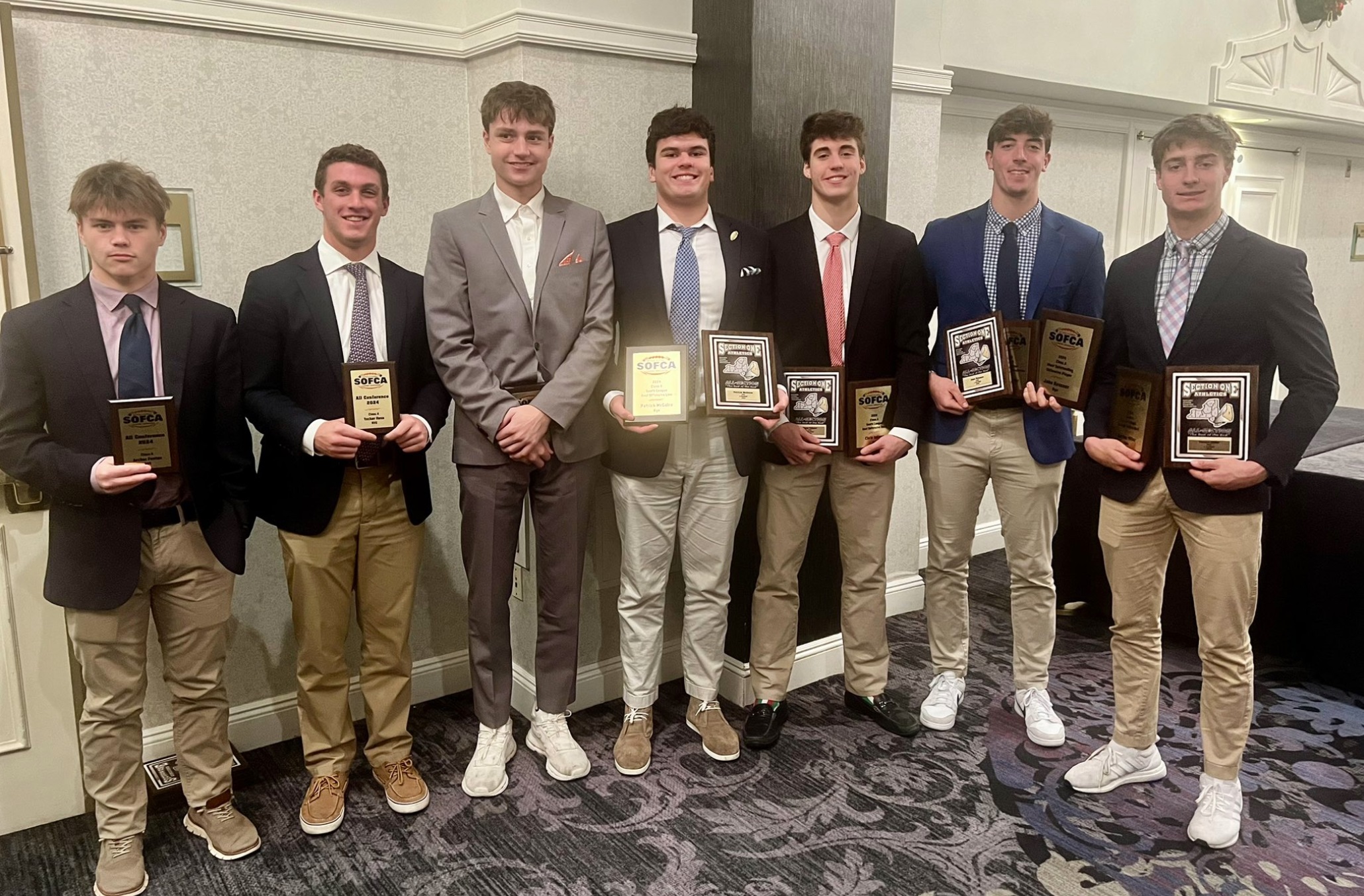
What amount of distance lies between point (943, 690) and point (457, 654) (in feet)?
5.05

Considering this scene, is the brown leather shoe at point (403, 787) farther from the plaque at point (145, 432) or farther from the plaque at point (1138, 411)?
the plaque at point (1138, 411)

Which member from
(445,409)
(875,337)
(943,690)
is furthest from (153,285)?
(943,690)

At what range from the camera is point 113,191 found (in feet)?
6.31

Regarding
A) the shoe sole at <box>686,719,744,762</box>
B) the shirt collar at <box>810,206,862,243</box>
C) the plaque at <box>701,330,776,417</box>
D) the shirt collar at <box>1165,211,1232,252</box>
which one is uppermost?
the shirt collar at <box>810,206,862,243</box>

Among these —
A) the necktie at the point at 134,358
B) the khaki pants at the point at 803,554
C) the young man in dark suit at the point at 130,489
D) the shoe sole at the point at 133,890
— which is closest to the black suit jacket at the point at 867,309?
the khaki pants at the point at 803,554

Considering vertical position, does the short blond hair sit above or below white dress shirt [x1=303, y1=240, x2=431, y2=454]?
above

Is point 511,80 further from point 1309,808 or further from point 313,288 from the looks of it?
point 1309,808

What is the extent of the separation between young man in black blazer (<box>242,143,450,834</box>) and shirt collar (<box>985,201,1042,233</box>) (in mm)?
1550

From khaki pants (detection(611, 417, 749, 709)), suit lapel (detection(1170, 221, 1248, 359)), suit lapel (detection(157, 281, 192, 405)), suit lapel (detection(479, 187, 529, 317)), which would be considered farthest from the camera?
khaki pants (detection(611, 417, 749, 709))

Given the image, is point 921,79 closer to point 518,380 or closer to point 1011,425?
point 1011,425

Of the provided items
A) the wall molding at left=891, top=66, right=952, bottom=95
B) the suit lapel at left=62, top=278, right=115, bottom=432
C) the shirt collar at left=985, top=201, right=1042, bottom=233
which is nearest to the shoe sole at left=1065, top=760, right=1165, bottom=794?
the shirt collar at left=985, top=201, right=1042, bottom=233

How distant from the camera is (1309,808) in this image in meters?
2.48

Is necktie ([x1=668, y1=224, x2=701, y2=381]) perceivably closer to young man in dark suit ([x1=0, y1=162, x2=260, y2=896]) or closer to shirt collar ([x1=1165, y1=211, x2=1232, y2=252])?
young man in dark suit ([x1=0, y1=162, x2=260, y2=896])

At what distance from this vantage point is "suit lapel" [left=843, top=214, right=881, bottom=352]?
103 inches
